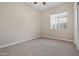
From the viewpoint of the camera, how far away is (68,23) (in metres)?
5.22

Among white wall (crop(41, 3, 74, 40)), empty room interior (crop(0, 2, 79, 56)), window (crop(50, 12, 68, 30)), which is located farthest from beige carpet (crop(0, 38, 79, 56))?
window (crop(50, 12, 68, 30))

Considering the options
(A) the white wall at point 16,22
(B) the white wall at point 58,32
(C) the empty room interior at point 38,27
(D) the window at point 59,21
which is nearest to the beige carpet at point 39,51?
(C) the empty room interior at point 38,27

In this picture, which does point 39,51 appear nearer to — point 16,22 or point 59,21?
point 16,22

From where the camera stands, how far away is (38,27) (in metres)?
6.79

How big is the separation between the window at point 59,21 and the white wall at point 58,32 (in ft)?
0.84

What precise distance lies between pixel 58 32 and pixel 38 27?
1.79m

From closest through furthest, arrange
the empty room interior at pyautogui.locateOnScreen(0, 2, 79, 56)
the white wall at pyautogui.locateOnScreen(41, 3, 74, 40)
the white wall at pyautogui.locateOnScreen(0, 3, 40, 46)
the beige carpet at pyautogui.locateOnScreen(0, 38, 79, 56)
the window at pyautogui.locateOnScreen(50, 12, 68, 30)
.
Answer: the beige carpet at pyautogui.locateOnScreen(0, 38, 79, 56), the empty room interior at pyautogui.locateOnScreen(0, 2, 79, 56), the white wall at pyautogui.locateOnScreen(0, 3, 40, 46), the white wall at pyautogui.locateOnScreen(41, 3, 74, 40), the window at pyautogui.locateOnScreen(50, 12, 68, 30)

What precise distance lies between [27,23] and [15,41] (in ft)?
5.09

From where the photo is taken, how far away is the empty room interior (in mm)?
3752

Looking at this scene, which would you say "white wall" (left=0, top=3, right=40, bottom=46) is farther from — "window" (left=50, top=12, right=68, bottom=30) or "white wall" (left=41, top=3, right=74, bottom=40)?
"window" (left=50, top=12, right=68, bottom=30)

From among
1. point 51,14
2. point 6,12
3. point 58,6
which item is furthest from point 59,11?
point 6,12

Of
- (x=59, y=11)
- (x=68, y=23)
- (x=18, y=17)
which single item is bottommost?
(x=68, y=23)

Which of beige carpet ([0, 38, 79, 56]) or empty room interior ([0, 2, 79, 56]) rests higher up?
empty room interior ([0, 2, 79, 56])

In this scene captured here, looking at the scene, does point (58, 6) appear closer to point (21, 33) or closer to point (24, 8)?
point (24, 8)
